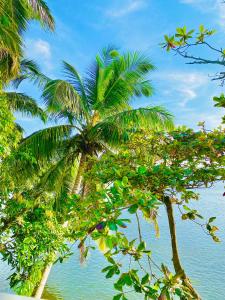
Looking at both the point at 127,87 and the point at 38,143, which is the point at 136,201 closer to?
the point at 38,143

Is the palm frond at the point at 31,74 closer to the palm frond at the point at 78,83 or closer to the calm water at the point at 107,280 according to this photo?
the palm frond at the point at 78,83

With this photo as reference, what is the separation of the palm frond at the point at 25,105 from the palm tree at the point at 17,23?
7.84 feet

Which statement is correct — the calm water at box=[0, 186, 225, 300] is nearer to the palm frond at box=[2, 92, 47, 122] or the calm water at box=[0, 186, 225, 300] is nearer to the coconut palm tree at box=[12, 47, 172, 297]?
the coconut palm tree at box=[12, 47, 172, 297]

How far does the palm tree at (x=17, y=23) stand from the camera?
702 cm

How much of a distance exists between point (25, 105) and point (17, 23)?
398 centimetres

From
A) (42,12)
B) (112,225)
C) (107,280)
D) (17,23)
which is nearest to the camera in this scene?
(112,225)

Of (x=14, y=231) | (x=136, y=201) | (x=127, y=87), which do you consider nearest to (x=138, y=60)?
(x=127, y=87)

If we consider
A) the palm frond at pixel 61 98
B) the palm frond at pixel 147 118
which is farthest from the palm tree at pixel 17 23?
the palm frond at pixel 147 118

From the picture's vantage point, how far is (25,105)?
1189cm

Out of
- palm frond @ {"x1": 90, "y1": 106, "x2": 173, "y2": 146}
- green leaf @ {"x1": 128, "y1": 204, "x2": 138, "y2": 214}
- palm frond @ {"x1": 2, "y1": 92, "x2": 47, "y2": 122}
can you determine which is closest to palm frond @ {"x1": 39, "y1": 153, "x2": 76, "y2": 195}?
palm frond @ {"x1": 90, "y1": 106, "x2": 173, "y2": 146}

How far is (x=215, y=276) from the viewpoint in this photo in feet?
43.5

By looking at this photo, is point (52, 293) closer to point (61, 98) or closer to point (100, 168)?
point (61, 98)

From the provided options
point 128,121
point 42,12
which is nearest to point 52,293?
point 128,121

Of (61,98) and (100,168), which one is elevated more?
(61,98)
